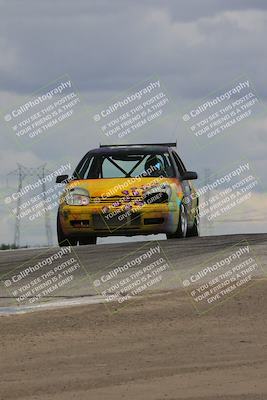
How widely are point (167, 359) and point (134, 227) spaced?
1121 cm

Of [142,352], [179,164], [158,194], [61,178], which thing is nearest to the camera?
[142,352]

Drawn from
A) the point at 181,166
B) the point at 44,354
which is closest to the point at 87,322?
the point at 44,354

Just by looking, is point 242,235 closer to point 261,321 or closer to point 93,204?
point 93,204

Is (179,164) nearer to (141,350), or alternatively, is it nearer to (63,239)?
(63,239)

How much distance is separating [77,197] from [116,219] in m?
0.85

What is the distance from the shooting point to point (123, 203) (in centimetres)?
2280

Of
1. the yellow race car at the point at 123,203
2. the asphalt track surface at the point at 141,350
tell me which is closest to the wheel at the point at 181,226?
the yellow race car at the point at 123,203

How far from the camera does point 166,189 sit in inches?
917

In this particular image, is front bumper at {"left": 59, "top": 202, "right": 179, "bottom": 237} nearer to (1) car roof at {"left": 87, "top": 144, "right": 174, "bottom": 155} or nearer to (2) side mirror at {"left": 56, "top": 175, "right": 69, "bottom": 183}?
(2) side mirror at {"left": 56, "top": 175, "right": 69, "bottom": 183}

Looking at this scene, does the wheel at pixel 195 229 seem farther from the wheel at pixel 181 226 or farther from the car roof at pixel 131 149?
the car roof at pixel 131 149

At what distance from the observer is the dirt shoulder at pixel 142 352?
10359mm

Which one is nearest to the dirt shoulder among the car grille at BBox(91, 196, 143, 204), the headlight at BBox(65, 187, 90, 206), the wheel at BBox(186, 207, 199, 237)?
the car grille at BBox(91, 196, 143, 204)

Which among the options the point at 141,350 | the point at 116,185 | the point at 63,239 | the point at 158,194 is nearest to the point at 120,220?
the point at 116,185

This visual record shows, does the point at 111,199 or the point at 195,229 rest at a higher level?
the point at 111,199
